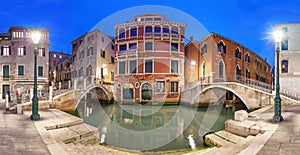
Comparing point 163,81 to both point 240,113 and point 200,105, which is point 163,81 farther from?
point 200,105

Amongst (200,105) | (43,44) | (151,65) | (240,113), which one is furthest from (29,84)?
(240,113)

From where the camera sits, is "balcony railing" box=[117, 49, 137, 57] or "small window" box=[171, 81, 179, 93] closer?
"balcony railing" box=[117, 49, 137, 57]

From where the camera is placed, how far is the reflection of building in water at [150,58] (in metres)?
7.42

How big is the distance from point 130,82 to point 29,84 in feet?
36.5

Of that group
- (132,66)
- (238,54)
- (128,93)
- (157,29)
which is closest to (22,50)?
(157,29)

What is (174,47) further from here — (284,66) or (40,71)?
(40,71)

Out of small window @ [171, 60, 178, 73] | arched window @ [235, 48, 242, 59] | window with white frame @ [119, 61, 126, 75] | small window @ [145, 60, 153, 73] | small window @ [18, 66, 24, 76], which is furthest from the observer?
arched window @ [235, 48, 242, 59]

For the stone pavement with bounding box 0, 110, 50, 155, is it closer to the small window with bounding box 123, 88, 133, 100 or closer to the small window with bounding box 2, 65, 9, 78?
the small window with bounding box 123, 88, 133, 100

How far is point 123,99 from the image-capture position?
716 cm

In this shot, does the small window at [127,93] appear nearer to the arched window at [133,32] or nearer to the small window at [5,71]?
the arched window at [133,32]

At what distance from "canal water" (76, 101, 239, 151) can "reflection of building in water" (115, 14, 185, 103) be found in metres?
0.70

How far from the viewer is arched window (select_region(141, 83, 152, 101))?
8.09 m

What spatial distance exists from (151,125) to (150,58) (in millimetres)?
3127

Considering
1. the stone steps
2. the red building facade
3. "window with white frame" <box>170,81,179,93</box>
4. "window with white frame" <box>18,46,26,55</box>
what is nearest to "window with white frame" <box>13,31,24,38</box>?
"window with white frame" <box>18,46,26,55</box>
